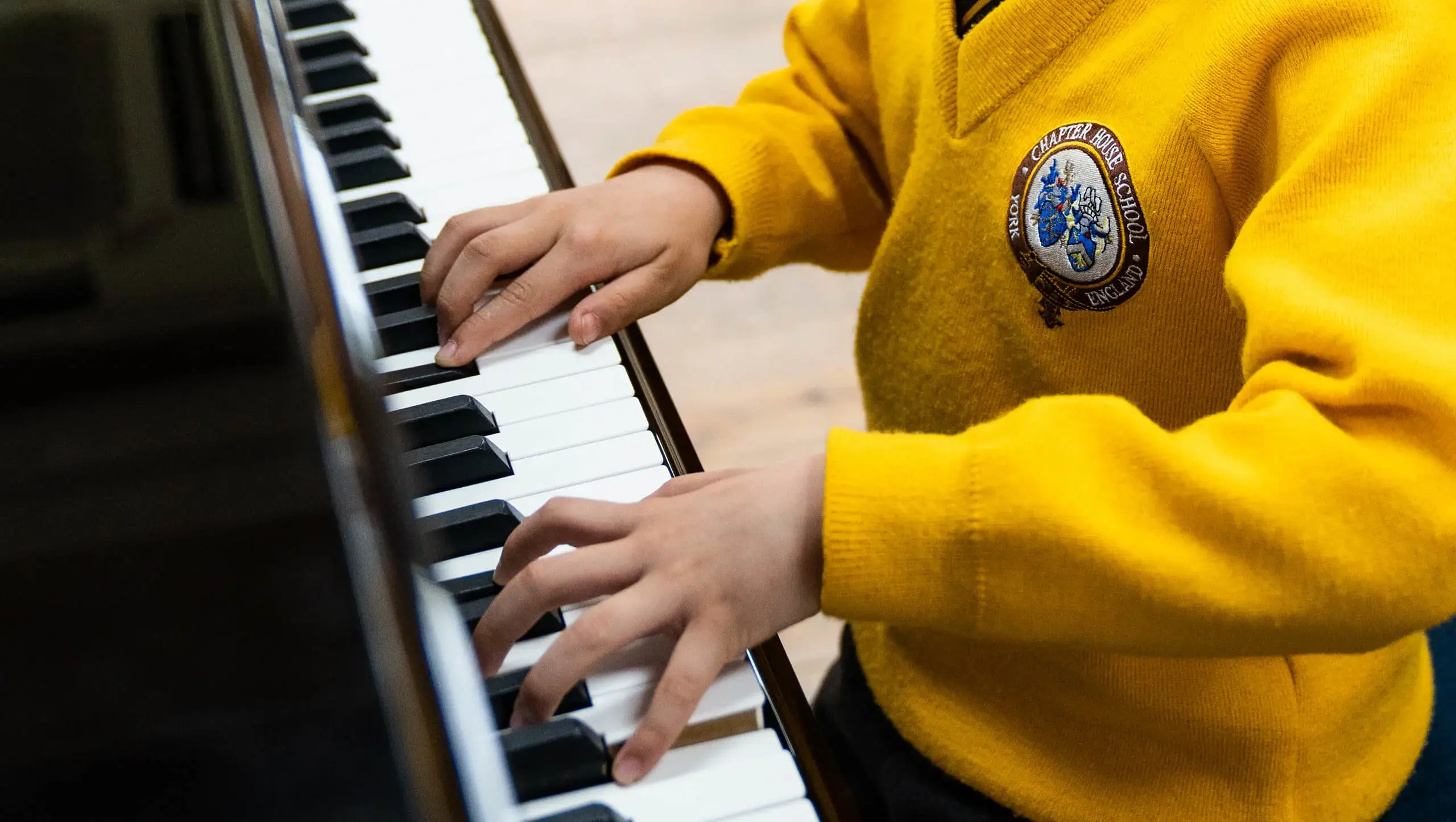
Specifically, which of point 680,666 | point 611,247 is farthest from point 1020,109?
point 680,666

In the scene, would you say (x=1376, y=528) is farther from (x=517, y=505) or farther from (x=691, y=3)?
(x=691, y=3)

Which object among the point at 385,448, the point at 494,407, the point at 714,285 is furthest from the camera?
the point at 714,285

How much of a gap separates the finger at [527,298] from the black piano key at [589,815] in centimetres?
28

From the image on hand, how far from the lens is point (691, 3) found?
236 cm

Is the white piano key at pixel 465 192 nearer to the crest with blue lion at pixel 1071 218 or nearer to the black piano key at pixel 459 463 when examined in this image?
the black piano key at pixel 459 463

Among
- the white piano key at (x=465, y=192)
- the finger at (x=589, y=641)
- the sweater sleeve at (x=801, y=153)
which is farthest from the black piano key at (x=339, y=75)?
the finger at (x=589, y=641)

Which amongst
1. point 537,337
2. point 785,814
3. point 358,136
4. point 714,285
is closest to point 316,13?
point 358,136

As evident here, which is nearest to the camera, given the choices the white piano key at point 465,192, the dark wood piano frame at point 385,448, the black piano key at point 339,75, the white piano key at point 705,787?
the dark wood piano frame at point 385,448

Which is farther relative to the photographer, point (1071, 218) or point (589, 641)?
point (1071, 218)

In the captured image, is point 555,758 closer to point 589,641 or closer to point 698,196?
point 589,641

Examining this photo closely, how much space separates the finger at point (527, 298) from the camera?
0.67m

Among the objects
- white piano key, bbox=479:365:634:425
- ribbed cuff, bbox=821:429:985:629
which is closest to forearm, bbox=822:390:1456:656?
ribbed cuff, bbox=821:429:985:629

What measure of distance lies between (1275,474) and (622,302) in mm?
366

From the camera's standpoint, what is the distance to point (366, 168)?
0.80 m
